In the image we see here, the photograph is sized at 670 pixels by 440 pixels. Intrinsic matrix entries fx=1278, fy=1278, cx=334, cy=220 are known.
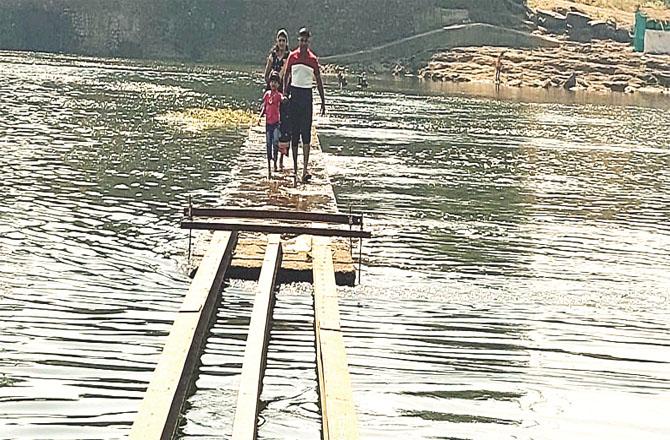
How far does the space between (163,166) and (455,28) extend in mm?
64937

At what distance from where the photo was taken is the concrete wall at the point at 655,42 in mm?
79688

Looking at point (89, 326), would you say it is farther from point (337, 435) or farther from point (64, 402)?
point (337, 435)

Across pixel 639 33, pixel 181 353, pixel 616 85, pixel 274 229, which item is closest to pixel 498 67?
pixel 616 85

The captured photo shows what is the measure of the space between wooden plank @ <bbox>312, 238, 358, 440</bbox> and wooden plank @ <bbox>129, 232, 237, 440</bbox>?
3.12ft

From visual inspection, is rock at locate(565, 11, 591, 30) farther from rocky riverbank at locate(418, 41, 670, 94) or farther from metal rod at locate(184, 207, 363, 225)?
metal rod at locate(184, 207, 363, 225)

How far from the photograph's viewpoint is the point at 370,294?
13.1 m

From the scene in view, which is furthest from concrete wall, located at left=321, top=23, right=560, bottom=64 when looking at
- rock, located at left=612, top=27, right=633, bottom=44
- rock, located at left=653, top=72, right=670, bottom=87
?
rock, located at left=653, top=72, right=670, bottom=87

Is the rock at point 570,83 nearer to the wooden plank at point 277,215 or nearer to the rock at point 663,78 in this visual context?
the rock at point 663,78

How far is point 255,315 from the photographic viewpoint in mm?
10430

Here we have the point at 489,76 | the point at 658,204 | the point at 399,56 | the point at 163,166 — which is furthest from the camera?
the point at 399,56

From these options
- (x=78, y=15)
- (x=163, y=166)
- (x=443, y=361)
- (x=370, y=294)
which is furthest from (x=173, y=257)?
(x=78, y=15)

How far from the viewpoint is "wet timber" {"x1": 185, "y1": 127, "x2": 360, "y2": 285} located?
42.7ft

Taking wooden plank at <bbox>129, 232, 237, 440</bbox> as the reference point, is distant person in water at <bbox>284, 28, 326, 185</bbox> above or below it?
above

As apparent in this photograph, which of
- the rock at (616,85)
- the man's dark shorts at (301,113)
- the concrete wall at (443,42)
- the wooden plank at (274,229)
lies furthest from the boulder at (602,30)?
the wooden plank at (274,229)
